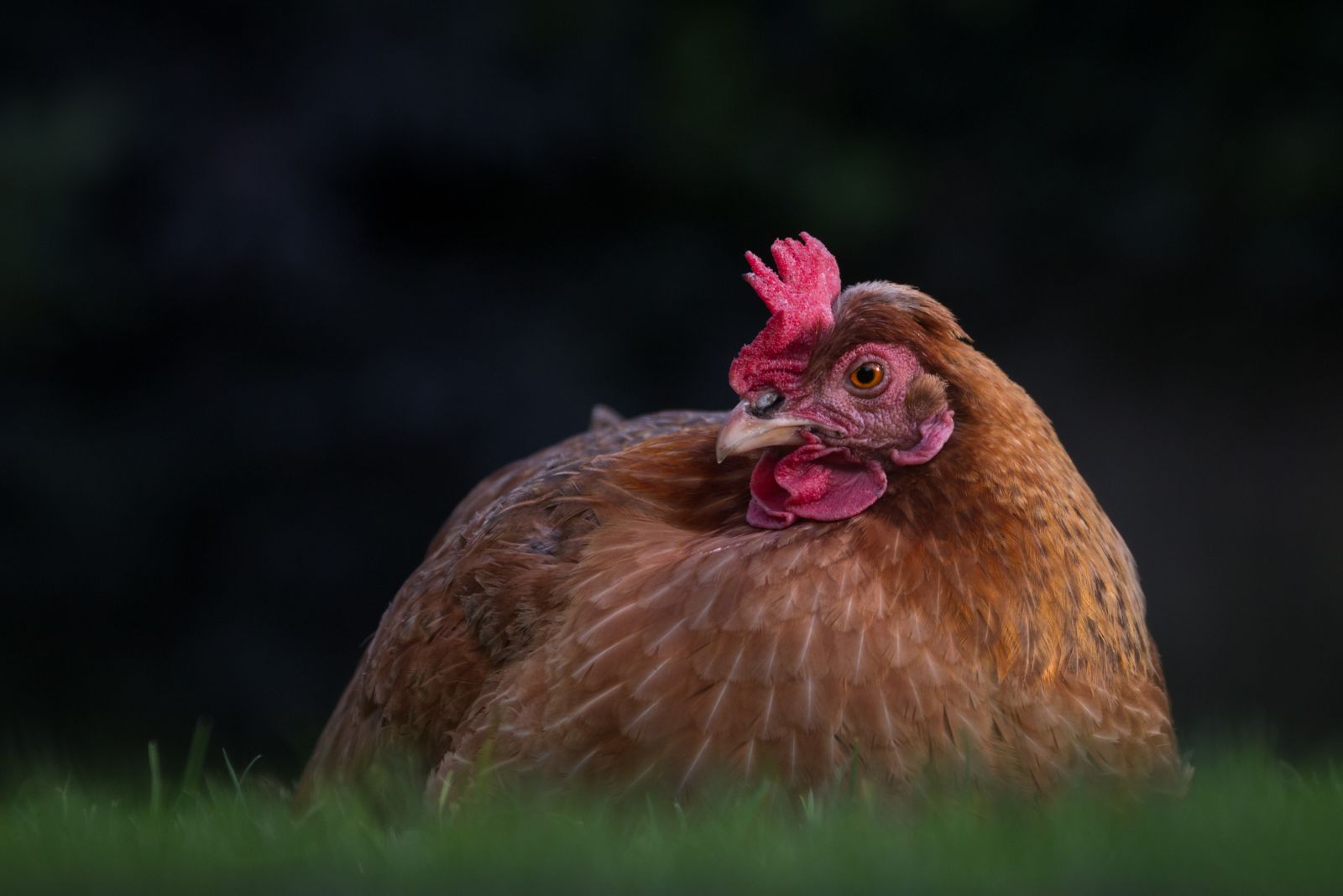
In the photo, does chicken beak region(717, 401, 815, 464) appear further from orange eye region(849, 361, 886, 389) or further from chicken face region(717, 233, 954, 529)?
orange eye region(849, 361, 886, 389)

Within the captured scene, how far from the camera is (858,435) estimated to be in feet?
8.70

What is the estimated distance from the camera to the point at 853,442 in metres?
2.65

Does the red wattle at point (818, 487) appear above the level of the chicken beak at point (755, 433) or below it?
below

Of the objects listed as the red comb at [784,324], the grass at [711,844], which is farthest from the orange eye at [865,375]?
the grass at [711,844]

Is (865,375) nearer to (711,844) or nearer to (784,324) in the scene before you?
(784,324)

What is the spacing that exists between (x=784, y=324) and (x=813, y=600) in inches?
21.2

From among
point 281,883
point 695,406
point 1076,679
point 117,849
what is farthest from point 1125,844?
point 695,406

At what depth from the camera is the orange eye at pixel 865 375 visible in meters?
2.65

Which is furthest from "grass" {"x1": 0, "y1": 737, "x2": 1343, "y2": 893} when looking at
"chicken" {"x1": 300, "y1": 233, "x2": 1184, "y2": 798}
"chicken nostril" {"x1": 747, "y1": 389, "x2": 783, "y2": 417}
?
"chicken nostril" {"x1": 747, "y1": 389, "x2": 783, "y2": 417}

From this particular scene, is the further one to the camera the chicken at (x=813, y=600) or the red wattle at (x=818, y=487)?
the red wattle at (x=818, y=487)

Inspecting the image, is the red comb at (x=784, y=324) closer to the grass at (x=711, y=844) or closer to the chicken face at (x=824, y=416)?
the chicken face at (x=824, y=416)

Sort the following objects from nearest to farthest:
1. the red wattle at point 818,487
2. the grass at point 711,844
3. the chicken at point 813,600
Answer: the grass at point 711,844
the chicken at point 813,600
the red wattle at point 818,487

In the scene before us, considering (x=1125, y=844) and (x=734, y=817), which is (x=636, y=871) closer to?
(x=734, y=817)

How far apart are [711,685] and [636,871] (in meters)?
0.56
